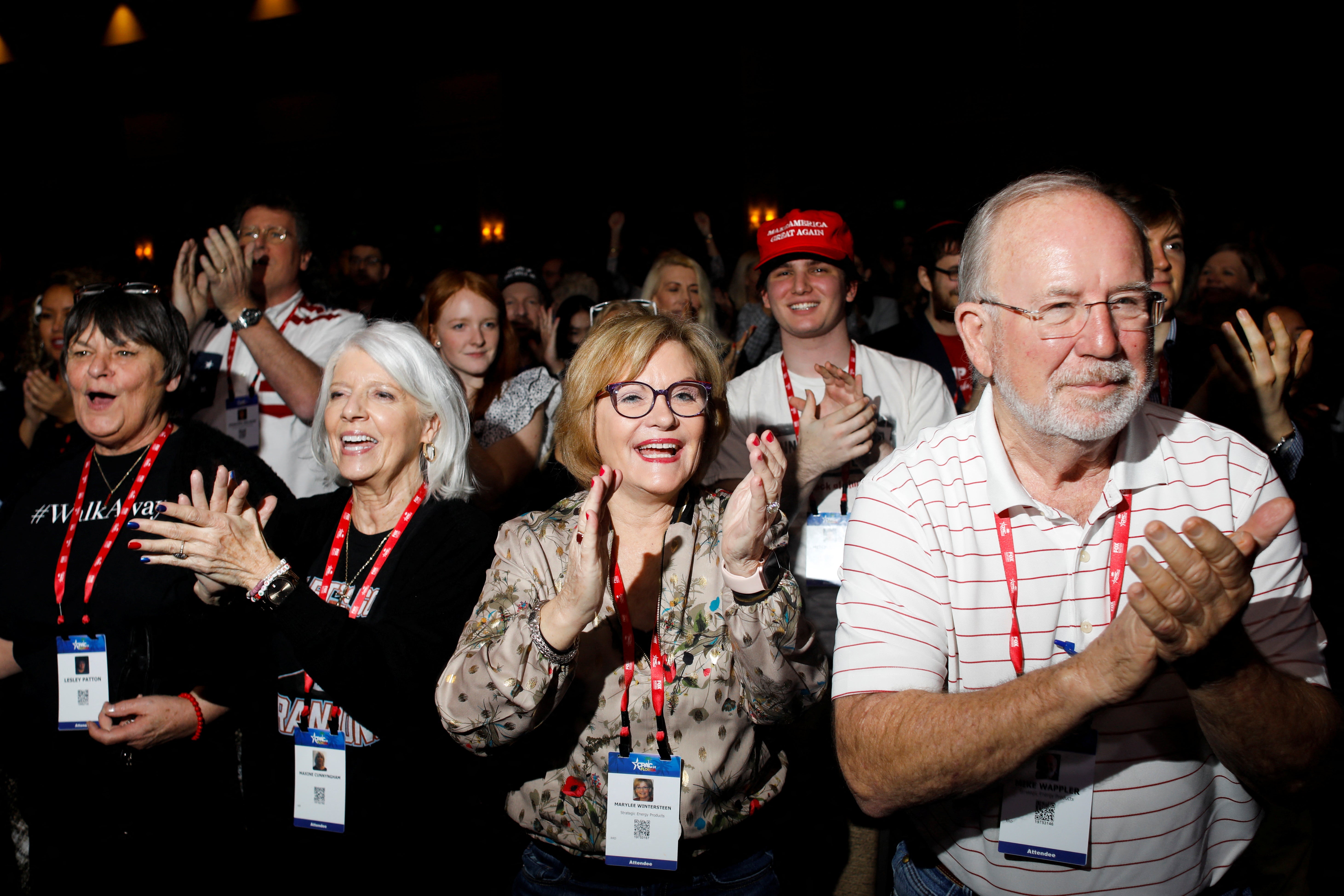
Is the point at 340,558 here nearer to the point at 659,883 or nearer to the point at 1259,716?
the point at 659,883

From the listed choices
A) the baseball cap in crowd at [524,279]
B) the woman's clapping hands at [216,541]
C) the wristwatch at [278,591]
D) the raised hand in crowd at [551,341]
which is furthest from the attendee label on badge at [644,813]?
the baseball cap in crowd at [524,279]

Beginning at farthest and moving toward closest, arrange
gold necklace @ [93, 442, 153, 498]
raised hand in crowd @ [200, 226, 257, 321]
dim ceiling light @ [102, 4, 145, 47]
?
dim ceiling light @ [102, 4, 145, 47]
raised hand in crowd @ [200, 226, 257, 321]
gold necklace @ [93, 442, 153, 498]

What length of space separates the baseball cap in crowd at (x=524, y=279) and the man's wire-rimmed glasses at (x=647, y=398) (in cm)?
281

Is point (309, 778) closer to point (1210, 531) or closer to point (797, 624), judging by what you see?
point (797, 624)

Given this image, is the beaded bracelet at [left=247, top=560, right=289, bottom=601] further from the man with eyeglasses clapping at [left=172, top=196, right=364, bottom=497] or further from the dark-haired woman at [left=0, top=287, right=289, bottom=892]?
the man with eyeglasses clapping at [left=172, top=196, right=364, bottom=497]

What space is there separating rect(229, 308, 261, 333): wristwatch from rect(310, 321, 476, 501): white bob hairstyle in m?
0.87

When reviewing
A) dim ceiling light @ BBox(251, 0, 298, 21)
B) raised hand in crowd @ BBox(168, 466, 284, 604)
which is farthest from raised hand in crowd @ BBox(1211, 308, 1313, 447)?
dim ceiling light @ BBox(251, 0, 298, 21)

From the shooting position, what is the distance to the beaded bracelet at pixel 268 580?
1.63m

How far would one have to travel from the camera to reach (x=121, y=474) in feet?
7.30

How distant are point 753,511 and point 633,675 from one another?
42 cm

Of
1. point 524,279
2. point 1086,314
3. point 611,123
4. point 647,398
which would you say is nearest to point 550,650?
point 647,398

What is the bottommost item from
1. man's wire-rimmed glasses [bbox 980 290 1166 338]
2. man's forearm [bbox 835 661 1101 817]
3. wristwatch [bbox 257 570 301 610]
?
man's forearm [bbox 835 661 1101 817]

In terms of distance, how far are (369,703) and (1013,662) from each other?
3.94ft

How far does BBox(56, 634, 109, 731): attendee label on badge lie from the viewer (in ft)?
6.82
